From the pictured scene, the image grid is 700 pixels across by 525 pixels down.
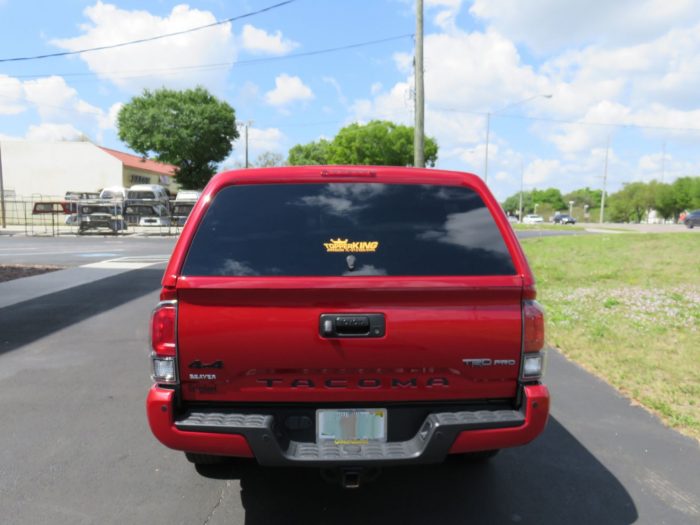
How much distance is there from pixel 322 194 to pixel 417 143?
14209 millimetres

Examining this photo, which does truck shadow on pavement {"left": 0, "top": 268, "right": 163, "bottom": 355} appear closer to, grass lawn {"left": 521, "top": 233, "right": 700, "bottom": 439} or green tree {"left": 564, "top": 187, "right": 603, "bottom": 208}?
grass lawn {"left": 521, "top": 233, "right": 700, "bottom": 439}

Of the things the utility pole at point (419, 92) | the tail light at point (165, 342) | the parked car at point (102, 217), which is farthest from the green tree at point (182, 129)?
the tail light at point (165, 342)

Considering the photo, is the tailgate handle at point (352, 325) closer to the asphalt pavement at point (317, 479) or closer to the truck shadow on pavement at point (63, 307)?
the asphalt pavement at point (317, 479)

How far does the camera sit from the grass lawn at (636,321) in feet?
16.3

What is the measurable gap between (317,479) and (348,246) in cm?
163

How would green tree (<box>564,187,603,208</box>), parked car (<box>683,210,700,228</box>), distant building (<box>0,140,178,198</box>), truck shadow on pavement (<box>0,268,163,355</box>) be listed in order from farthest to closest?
1. green tree (<box>564,187,603,208</box>)
2. distant building (<box>0,140,178,198</box>)
3. parked car (<box>683,210,700,228</box>)
4. truck shadow on pavement (<box>0,268,163,355</box>)

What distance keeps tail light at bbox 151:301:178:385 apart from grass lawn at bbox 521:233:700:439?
3.82 meters

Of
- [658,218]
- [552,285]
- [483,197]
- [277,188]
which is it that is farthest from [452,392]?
[658,218]

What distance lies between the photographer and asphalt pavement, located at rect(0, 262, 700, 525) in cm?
297

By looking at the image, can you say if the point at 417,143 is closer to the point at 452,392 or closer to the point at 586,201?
the point at 452,392

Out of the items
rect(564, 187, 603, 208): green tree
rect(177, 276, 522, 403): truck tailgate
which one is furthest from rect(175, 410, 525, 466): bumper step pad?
rect(564, 187, 603, 208): green tree

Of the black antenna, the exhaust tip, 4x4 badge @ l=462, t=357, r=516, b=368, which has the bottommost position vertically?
the exhaust tip

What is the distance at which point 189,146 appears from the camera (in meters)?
47.4

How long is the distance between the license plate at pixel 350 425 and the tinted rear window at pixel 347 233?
2.20 ft
